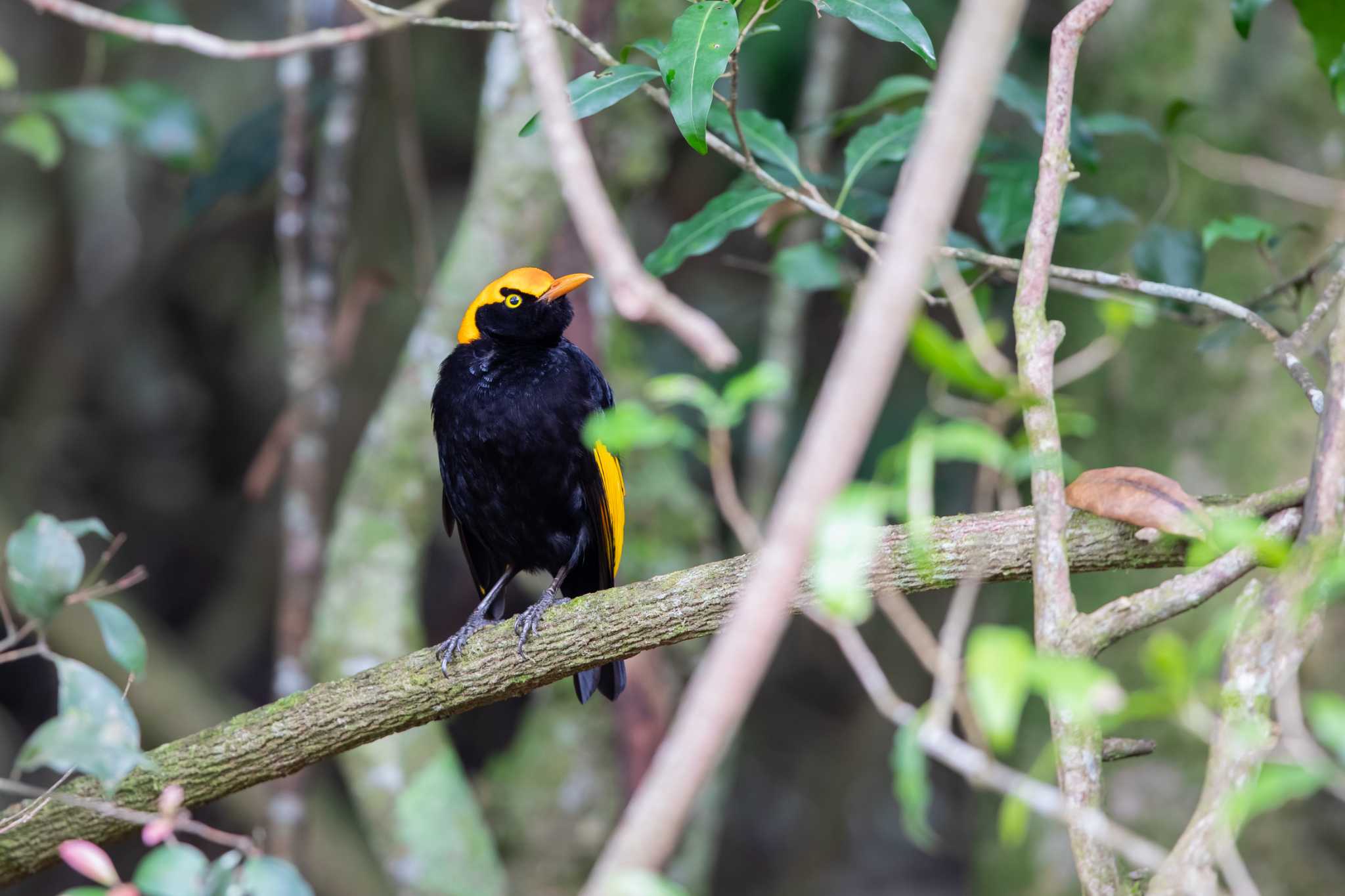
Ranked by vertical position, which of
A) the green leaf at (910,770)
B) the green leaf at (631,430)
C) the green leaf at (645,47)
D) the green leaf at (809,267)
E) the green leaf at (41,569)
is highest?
the green leaf at (645,47)

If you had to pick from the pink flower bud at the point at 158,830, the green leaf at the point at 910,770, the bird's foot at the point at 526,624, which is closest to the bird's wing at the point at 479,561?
the bird's foot at the point at 526,624

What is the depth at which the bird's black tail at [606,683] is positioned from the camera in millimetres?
3645

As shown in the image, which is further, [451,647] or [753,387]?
[451,647]

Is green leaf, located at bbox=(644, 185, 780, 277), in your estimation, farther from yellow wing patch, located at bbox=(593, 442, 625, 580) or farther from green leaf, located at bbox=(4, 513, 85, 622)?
green leaf, located at bbox=(4, 513, 85, 622)

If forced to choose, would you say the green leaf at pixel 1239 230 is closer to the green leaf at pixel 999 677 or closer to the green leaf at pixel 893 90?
the green leaf at pixel 893 90

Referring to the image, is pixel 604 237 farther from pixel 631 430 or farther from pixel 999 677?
pixel 999 677

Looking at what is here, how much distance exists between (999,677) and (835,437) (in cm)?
22

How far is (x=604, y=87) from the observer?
7.97 feet

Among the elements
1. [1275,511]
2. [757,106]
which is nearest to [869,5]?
[1275,511]

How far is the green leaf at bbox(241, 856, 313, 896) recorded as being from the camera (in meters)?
1.46

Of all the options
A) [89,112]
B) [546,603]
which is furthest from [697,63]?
[89,112]

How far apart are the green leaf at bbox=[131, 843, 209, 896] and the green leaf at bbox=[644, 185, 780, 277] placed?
5.49ft

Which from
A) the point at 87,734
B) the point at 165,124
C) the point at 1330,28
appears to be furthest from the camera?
the point at 165,124

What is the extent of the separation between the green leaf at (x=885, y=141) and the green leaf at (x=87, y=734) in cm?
196
